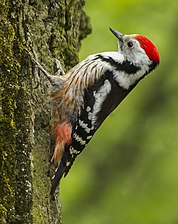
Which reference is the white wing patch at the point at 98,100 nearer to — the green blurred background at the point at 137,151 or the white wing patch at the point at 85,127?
the white wing patch at the point at 85,127

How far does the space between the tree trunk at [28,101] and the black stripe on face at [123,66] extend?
1.00 feet

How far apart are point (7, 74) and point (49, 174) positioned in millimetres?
1002

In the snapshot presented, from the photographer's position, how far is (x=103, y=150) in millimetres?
8008

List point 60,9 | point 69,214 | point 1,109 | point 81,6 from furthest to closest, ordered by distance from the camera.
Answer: point 69,214 → point 81,6 → point 60,9 → point 1,109

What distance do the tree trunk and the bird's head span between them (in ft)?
1.51

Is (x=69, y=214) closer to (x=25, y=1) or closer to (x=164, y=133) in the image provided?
(x=164, y=133)

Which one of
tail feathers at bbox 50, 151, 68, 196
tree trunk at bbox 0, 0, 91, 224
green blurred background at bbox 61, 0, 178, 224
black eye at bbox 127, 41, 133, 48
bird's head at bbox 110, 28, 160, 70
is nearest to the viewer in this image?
tree trunk at bbox 0, 0, 91, 224

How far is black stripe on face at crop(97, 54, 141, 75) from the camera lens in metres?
5.62

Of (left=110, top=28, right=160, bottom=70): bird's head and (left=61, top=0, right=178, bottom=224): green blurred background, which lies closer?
(left=110, top=28, right=160, bottom=70): bird's head

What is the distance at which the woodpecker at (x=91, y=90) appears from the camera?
525 cm

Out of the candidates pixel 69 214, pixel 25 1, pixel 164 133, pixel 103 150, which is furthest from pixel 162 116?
pixel 25 1

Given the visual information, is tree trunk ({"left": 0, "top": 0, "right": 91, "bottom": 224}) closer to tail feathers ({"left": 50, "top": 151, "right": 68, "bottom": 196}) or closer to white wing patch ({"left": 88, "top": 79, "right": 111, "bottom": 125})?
tail feathers ({"left": 50, "top": 151, "right": 68, "bottom": 196})

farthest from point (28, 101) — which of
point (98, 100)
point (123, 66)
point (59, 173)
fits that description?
point (123, 66)

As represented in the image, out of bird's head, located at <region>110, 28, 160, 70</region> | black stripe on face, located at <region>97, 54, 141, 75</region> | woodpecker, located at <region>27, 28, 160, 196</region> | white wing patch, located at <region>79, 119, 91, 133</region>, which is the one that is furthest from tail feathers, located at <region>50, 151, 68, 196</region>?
bird's head, located at <region>110, 28, 160, 70</region>
